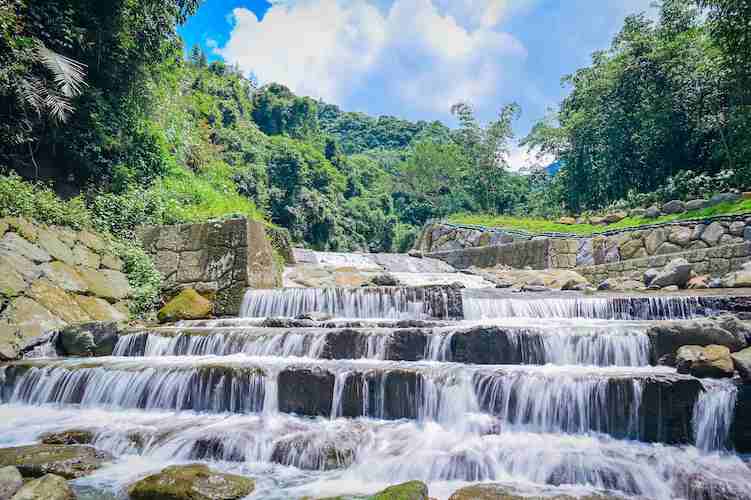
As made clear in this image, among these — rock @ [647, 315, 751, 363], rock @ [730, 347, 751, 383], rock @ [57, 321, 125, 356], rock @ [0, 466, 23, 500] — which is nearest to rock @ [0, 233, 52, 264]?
rock @ [57, 321, 125, 356]

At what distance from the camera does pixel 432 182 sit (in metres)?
36.6

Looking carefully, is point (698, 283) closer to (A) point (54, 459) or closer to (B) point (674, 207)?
(B) point (674, 207)

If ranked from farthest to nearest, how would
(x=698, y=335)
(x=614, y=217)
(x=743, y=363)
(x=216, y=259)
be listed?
1. (x=614, y=217)
2. (x=216, y=259)
3. (x=698, y=335)
4. (x=743, y=363)

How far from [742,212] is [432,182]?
86.7ft

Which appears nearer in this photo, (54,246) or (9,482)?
(9,482)

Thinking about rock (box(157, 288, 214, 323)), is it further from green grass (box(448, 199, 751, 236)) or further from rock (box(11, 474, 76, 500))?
green grass (box(448, 199, 751, 236))

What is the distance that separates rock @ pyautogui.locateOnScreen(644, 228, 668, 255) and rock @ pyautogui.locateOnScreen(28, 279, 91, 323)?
13368mm

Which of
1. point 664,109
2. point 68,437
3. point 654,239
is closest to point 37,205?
point 68,437

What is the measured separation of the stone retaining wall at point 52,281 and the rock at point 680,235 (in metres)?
13.2

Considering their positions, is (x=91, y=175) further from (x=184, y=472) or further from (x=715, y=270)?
(x=715, y=270)

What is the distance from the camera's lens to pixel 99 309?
7.72m

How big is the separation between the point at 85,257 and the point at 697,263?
1285 cm

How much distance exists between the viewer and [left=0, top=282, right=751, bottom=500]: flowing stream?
11.4 ft

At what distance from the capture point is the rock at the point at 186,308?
819 cm
